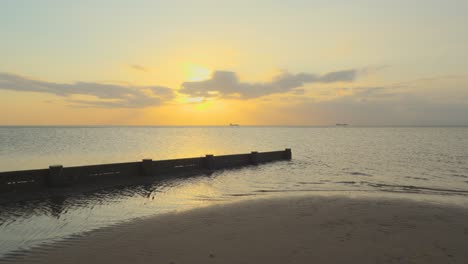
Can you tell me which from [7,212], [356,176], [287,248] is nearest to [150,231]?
[287,248]

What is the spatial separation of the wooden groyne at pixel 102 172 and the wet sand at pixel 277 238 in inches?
315

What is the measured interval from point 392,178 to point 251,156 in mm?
12488

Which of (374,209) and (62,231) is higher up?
(62,231)

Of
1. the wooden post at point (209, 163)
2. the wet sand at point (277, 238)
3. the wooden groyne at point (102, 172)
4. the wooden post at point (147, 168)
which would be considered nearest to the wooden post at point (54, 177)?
the wooden groyne at point (102, 172)

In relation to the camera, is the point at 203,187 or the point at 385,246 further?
the point at 203,187

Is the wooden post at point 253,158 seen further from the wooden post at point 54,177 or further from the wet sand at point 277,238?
the wooden post at point 54,177

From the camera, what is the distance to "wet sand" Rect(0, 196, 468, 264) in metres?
7.41

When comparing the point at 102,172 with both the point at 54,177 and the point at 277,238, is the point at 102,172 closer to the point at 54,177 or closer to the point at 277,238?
the point at 54,177

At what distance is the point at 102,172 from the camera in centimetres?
1842

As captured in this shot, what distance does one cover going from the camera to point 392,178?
24.0 meters

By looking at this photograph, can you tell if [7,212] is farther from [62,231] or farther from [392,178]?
[392,178]

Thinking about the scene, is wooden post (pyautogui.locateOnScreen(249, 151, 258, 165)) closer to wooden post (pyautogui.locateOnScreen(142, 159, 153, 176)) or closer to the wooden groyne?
the wooden groyne

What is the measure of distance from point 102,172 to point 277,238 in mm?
13273

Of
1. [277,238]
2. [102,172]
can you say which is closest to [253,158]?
[102,172]
